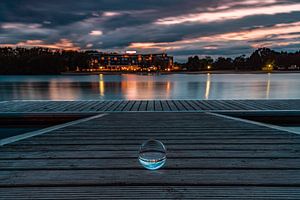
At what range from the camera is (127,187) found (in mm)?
2129

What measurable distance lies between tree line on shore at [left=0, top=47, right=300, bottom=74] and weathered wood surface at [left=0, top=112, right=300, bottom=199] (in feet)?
360

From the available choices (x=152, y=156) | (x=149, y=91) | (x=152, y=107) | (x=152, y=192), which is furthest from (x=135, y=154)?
(x=149, y=91)

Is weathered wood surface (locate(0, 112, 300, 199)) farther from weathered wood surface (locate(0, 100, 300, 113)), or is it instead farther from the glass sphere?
weathered wood surface (locate(0, 100, 300, 113))

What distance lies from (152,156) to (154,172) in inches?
6.1

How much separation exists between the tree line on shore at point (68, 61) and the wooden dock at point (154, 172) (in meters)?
110

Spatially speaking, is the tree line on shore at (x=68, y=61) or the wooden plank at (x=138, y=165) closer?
the wooden plank at (x=138, y=165)

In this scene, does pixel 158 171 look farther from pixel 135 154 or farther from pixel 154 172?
pixel 135 154

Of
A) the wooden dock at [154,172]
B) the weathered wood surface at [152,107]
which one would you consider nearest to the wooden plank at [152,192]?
the wooden dock at [154,172]

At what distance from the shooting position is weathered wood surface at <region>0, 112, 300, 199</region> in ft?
6.77

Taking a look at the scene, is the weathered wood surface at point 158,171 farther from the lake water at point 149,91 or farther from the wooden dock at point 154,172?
the lake water at point 149,91

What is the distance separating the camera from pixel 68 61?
114000 millimetres

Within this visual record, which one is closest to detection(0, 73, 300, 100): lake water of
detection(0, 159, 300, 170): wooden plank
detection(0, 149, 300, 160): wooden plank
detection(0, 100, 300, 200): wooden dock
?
detection(0, 100, 300, 200): wooden dock

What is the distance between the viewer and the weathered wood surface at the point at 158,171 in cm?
206

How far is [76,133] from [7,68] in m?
116
